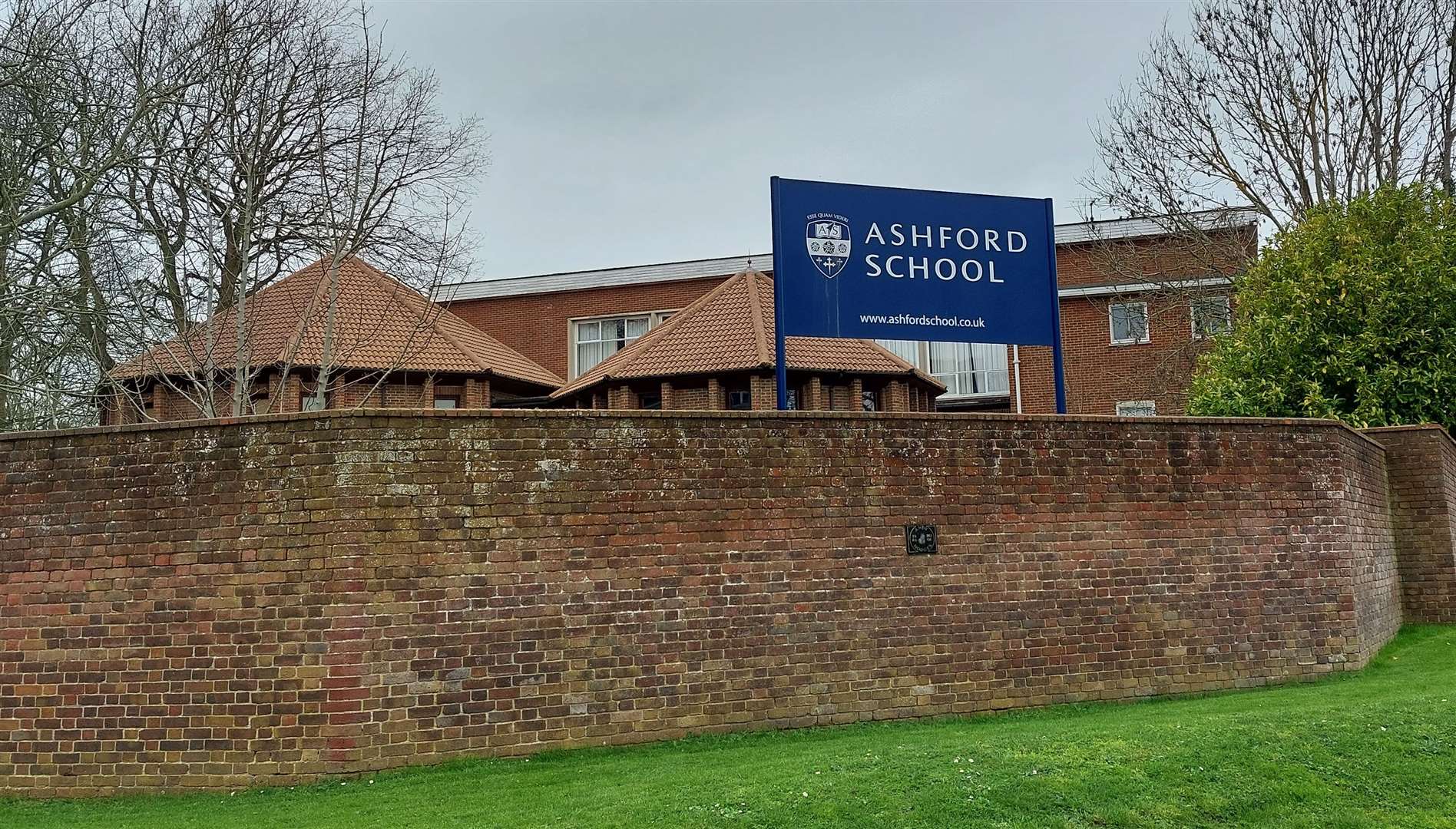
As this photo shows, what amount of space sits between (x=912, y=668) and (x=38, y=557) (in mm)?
7646

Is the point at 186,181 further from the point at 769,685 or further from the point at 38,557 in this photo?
the point at 769,685

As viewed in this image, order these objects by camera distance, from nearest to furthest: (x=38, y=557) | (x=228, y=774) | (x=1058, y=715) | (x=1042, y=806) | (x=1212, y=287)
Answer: (x=1042, y=806), (x=228, y=774), (x=38, y=557), (x=1058, y=715), (x=1212, y=287)

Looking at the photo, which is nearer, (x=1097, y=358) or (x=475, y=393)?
(x=475, y=393)

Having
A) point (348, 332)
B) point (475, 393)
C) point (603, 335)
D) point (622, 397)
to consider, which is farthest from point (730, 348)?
point (603, 335)

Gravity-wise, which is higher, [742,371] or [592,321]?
[592,321]

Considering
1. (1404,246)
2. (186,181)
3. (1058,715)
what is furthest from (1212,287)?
(186,181)

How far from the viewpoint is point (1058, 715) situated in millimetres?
10039

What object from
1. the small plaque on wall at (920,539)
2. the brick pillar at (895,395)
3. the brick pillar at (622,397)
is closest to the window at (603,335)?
Result: the brick pillar at (622,397)

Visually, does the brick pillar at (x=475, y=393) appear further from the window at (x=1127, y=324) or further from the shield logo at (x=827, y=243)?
the window at (x=1127, y=324)

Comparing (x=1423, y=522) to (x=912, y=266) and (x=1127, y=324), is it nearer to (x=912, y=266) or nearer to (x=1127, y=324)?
(x=912, y=266)

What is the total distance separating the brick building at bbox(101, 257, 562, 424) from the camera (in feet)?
68.6

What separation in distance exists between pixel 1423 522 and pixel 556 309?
22276 mm

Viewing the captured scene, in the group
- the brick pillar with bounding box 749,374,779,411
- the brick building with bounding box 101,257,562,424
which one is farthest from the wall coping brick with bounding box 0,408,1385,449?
the brick building with bounding box 101,257,562,424

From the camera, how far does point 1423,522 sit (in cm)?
1415
